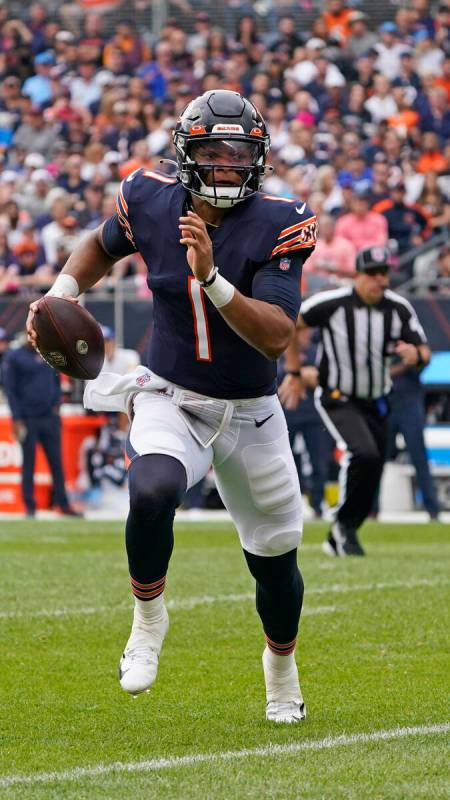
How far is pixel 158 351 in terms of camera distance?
157 inches

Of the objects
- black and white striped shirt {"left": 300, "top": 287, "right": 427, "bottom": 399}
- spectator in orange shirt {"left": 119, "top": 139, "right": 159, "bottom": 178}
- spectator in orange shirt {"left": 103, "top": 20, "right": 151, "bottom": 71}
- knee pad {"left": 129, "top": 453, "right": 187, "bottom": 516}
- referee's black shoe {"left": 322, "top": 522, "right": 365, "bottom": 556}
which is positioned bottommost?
spectator in orange shirt {"left": 103, "top": 20, "right": 151, "bottom": 71}

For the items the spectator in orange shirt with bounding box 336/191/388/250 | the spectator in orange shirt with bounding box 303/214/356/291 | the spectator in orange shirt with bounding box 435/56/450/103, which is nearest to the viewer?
the spectator in orange shirt with bounding box 303/214/356/291

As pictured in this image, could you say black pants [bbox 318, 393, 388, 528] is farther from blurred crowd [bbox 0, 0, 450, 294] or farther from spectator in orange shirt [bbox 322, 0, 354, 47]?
spectator in orange shirt [bbox 322, 0, 354, 47]

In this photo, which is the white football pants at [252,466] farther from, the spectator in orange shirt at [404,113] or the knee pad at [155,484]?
the spectator in orange shirt at [404,113]

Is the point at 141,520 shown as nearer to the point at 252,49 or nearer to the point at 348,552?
the point at 348,552

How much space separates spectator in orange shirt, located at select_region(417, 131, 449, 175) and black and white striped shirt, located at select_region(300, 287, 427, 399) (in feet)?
23.1

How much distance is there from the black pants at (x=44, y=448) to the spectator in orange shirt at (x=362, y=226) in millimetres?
3582

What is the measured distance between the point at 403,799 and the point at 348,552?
5.35m

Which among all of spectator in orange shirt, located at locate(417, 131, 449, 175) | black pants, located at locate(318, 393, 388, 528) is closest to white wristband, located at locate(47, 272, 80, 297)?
black pants, located at locate(318, 393, 388, 528)

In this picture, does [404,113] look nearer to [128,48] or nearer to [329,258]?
[329,258]

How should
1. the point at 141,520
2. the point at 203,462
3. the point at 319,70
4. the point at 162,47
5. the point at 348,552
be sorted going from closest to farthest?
1. the point at 141,520
2. the point at 203,462
3. the point at 348,552
4. the point at 319,70
5. the point at 162,47

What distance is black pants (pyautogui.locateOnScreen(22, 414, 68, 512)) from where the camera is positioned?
12.3 meters

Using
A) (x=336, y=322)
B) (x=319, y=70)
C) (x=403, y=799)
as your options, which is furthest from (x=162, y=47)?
(x=403, y=799)

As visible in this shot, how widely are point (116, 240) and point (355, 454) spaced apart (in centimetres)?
428
